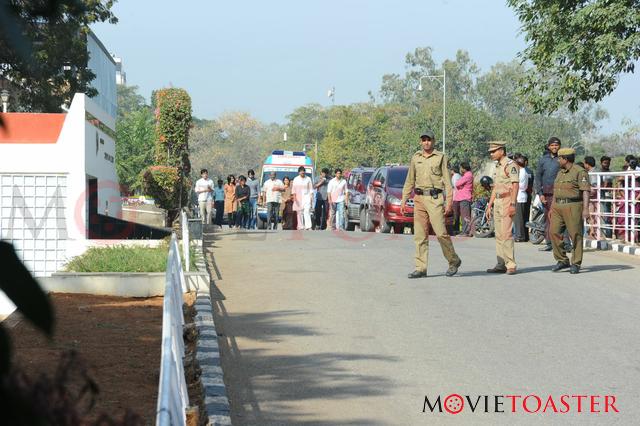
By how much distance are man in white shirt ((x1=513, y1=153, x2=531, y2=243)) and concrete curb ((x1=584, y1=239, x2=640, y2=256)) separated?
1.40m

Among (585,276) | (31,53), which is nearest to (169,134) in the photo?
(585,276)

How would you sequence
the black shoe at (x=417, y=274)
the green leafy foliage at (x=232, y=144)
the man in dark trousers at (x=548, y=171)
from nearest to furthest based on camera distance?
the black shoe at (x=417, y=274) < the man in dark trousers at (x=548, y=171) < the green leafy foliage at (x=232, y=144)

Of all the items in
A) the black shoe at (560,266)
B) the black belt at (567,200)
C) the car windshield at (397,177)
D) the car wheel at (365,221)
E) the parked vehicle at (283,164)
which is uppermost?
the parked vehicle at (283,164)

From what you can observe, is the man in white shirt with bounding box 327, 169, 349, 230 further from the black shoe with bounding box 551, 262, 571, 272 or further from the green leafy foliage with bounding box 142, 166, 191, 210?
the black shoe with bounding box 551, 262, 571, 272

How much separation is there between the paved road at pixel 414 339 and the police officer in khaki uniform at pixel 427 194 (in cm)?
50

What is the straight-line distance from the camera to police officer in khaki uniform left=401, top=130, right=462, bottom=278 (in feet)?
45.1

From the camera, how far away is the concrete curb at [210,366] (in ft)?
21.0

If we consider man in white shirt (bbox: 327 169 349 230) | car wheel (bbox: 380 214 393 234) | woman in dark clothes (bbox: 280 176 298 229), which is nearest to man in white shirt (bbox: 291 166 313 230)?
woman in dark clothes (bbox: 280 176 298 229)

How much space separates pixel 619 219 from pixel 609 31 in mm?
3741

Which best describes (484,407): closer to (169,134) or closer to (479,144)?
(169,134)

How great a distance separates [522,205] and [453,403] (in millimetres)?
14555

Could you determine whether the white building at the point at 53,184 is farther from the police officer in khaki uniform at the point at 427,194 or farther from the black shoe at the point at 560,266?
the black shoe at the point at 560,266

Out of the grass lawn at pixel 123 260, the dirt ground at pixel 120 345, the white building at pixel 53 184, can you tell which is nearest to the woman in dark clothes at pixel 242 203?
the white building at pixel 53 184

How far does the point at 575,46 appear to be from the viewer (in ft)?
70.4
